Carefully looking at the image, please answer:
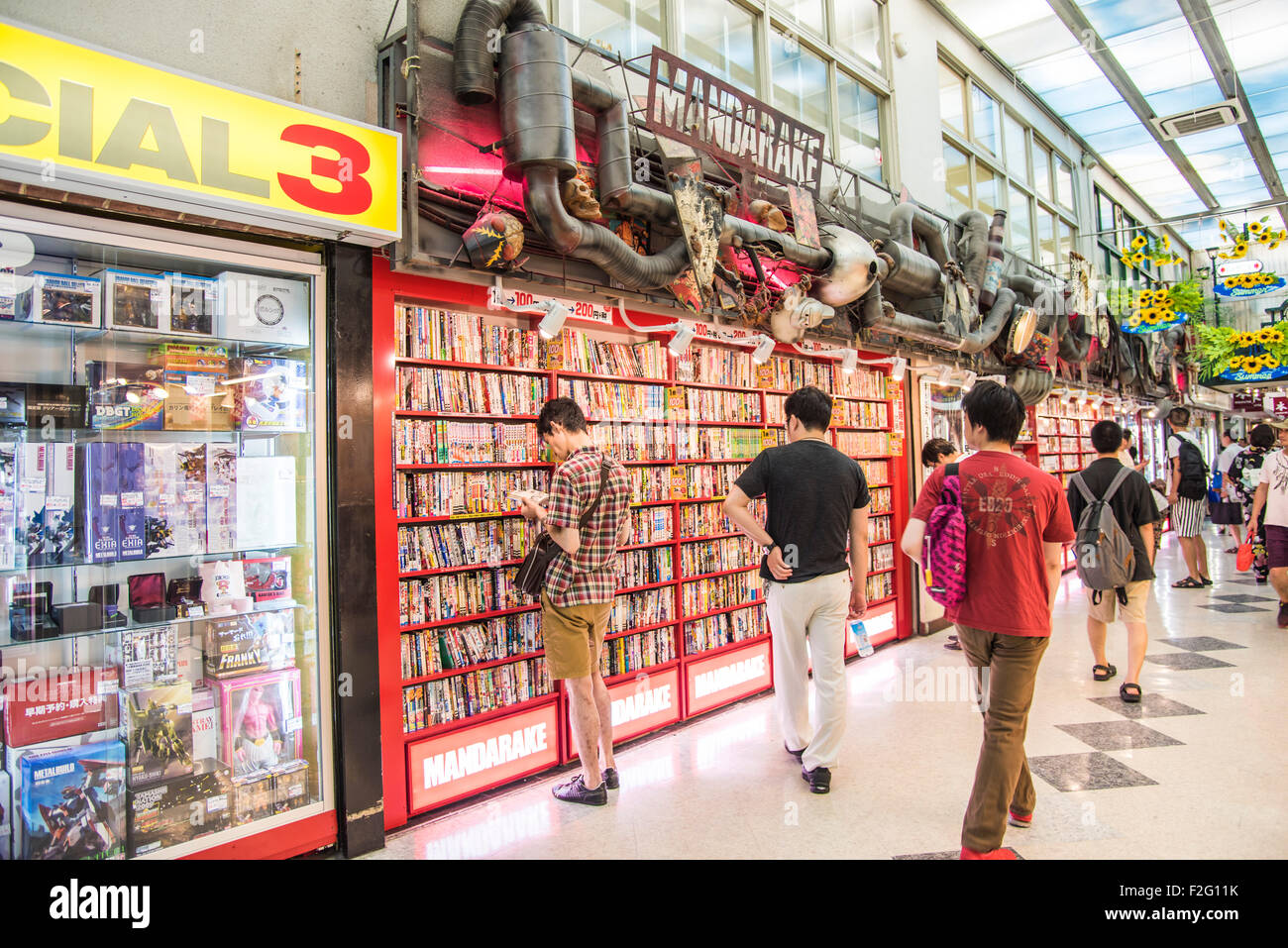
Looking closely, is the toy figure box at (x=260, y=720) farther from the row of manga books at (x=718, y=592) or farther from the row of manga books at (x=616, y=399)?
the row of manga books at (x=718, y=592)

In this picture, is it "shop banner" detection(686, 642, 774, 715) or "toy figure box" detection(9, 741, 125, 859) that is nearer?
"toy figure box" detection(9, 741, 125, 859)

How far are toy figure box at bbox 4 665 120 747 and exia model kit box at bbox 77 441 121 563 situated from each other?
42 cm

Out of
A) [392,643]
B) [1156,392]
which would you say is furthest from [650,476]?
[1156,392]

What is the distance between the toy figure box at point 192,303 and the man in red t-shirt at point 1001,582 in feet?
9.35

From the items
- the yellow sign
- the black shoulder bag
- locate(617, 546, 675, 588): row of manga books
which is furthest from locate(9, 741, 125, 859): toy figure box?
locate(617, 546, 675, 588): row of manga books

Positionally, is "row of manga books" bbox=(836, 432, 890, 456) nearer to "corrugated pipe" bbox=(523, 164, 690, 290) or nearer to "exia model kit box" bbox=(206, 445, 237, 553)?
"corrugated pipe" bbox=(523, 164, 690, 290)

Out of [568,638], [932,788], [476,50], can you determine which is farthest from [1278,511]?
[476,50]

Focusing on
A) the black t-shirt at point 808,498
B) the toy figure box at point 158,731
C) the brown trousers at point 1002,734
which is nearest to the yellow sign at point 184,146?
the toy figure box at point 158,731

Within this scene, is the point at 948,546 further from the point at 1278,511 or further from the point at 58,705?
the point at 1278,511

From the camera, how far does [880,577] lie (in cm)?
650

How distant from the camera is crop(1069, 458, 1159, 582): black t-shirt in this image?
14.3ft

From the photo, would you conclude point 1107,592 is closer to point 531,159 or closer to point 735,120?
point 735,120
